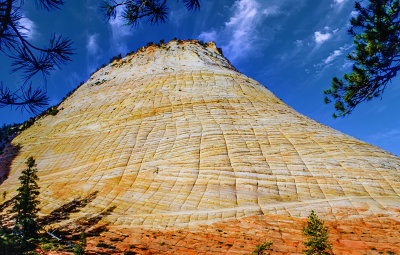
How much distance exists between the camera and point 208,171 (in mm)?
7555

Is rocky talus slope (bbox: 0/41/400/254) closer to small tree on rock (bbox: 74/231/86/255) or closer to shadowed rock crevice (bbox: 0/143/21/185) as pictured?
shadowed rock crevice (bbox: 0/143/21/185)

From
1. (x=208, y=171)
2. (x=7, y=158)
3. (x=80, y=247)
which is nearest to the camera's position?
(x=80, y=247)

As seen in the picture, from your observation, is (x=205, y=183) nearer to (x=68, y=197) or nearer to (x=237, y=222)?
(x=237, y=222)

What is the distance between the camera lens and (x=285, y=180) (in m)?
7.06

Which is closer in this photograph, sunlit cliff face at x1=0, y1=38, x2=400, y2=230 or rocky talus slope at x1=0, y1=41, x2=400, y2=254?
rocky talus slope at x1=0, y1=41, x2=400, y2=254

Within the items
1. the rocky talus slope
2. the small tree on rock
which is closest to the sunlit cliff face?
the rocky talus slope

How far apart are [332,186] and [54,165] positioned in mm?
11122

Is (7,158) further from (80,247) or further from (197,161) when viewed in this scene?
(80,247)

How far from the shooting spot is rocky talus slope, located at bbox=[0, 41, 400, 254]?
5480 millimetres

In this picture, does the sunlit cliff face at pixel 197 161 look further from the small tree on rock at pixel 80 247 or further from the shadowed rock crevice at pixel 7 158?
the small tree on rock at pixel 80 247

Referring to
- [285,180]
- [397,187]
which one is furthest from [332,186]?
[397,187]

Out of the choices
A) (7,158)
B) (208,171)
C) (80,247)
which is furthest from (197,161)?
(7,158)

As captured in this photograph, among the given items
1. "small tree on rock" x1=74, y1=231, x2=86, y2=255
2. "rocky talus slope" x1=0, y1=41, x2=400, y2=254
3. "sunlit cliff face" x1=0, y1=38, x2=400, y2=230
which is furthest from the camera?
"sunlit cliff face" x1=0, y1=38, x2=400, y2=230

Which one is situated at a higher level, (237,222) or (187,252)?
(237,222)
